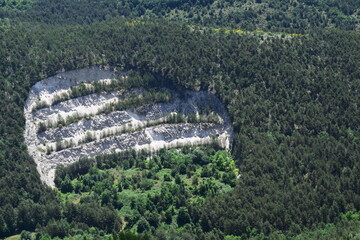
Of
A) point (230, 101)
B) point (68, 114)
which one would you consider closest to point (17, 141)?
point (68, 114)

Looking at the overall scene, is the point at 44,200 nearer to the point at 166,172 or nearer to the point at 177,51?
the point at 166,172

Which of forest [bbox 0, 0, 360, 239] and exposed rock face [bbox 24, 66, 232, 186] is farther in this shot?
exposed rock face [bbox 24, 66, 232, 186]

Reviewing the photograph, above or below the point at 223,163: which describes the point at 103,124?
above

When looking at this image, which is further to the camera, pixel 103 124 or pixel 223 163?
pixel 103 124

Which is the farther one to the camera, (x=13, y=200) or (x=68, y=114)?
(x=68, y=114)
